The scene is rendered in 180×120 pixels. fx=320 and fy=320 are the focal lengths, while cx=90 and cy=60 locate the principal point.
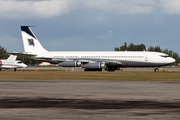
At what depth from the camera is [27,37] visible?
88.8m

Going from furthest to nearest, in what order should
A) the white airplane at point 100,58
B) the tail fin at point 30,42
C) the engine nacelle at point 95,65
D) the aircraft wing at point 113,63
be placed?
the tail fin at point 30,42 → the aircraft wing at point 113,63 → the white airplane at point 100,58 → the engine nacelle at point 95,65

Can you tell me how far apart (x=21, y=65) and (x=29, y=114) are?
81.0m

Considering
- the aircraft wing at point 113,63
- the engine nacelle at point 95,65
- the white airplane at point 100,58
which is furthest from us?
the aircraft wing at point 113,63

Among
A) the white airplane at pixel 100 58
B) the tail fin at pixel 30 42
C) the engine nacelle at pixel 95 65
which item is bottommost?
the engine nacelle at pixel 95 65

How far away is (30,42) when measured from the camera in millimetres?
88500

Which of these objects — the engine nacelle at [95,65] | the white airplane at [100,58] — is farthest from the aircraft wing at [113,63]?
the engine nacelle at [95,65]

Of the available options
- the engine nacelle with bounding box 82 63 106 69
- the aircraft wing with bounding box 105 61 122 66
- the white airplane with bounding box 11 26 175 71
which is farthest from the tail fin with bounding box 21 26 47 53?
the aircraft wing with bounding box 105 61 122 66

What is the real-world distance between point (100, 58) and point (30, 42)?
2124cm

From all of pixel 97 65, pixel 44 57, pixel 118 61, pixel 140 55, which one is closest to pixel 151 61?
pixel 140 55

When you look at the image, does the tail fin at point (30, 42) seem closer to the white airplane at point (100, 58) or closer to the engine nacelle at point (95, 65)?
the white airplane at point (100, 58)

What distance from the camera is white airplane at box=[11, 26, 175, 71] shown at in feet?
254

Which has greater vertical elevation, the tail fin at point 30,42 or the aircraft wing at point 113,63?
the tail fin at point 30,42

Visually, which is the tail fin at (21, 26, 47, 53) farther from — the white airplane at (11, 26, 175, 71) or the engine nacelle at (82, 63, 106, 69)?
the engine nacelle at (82, 63, 106, 69)

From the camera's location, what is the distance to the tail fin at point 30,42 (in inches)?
3484
